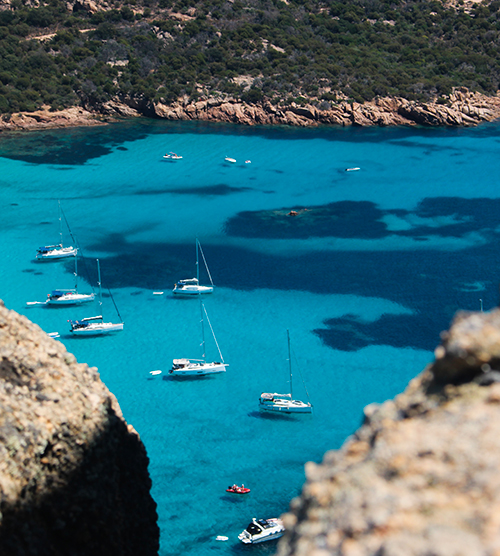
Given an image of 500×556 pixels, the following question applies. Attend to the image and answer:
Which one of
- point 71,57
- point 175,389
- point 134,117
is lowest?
point 175,389

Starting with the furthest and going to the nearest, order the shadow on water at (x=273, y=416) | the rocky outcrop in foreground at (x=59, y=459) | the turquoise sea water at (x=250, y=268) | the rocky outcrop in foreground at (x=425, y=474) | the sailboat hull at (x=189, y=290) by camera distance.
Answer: the sailboat hull at (x=189, y=290)
the shadow on water at (x=273, y=416)
the turquoise sea water at (x=250, y=268)
the rocky outcrop in foreground at (x=59, y=459)
the rocky outcrop in foreground at (x=425, y=474)

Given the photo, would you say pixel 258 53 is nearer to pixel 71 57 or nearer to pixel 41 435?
pixel 71 57

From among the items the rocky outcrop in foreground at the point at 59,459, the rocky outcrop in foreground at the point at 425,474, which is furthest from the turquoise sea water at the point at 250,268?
the rocky outcrop in foreground at the point at 425,474

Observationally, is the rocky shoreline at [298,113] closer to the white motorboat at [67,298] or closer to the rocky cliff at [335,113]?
the rocky cliff at [335,113]

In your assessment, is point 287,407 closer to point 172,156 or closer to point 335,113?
point 172,156

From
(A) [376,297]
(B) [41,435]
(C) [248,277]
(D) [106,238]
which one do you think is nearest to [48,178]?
(D) [106,238]

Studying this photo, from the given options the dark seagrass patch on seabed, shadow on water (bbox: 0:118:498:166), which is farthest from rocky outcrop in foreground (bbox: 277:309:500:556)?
shadow on water (bbox: 0:118:498:166)
